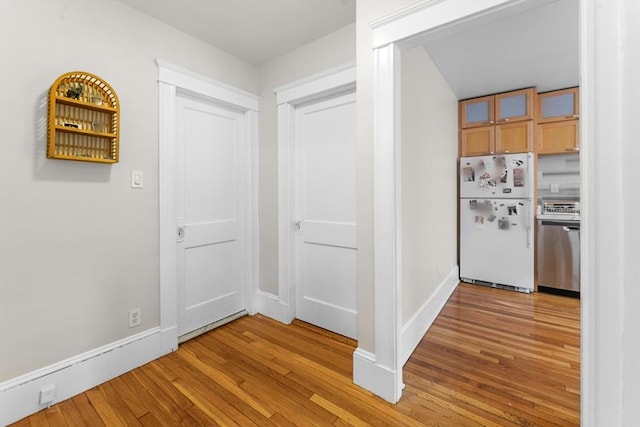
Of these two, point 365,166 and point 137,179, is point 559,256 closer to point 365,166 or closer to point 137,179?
point 365,166

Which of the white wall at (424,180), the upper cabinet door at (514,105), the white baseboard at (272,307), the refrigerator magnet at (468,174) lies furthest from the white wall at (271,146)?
the upper cabinet door at (514,105)

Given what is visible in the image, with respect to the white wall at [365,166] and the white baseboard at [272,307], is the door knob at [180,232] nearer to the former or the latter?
the white baseboard at [272,307]

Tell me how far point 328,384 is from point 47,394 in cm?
159

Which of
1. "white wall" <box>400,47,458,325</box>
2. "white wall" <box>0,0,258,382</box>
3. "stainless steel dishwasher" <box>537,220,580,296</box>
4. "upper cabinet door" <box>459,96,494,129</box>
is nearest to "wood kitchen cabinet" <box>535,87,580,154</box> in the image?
"upper cabinet door" <box>459,96,494,129</box>

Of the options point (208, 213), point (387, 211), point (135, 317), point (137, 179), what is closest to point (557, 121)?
point (387, 211)

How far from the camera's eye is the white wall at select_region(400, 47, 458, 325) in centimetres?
211

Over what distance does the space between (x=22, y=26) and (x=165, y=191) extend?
1.12 m

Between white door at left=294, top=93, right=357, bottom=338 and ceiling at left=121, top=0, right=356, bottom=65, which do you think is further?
white door at left=294, top=93, right=357, bottom=338

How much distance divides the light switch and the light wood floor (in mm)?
1266

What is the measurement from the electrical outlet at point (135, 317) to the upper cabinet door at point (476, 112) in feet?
13.9

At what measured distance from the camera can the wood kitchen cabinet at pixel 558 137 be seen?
3.38m

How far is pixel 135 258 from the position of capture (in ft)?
6.50

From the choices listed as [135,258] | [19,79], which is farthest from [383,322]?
[19,79]

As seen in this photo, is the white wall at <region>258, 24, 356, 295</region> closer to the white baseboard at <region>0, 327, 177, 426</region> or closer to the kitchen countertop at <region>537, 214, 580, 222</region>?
the white baseboard at <region>0, 327, 177, 426</region>
